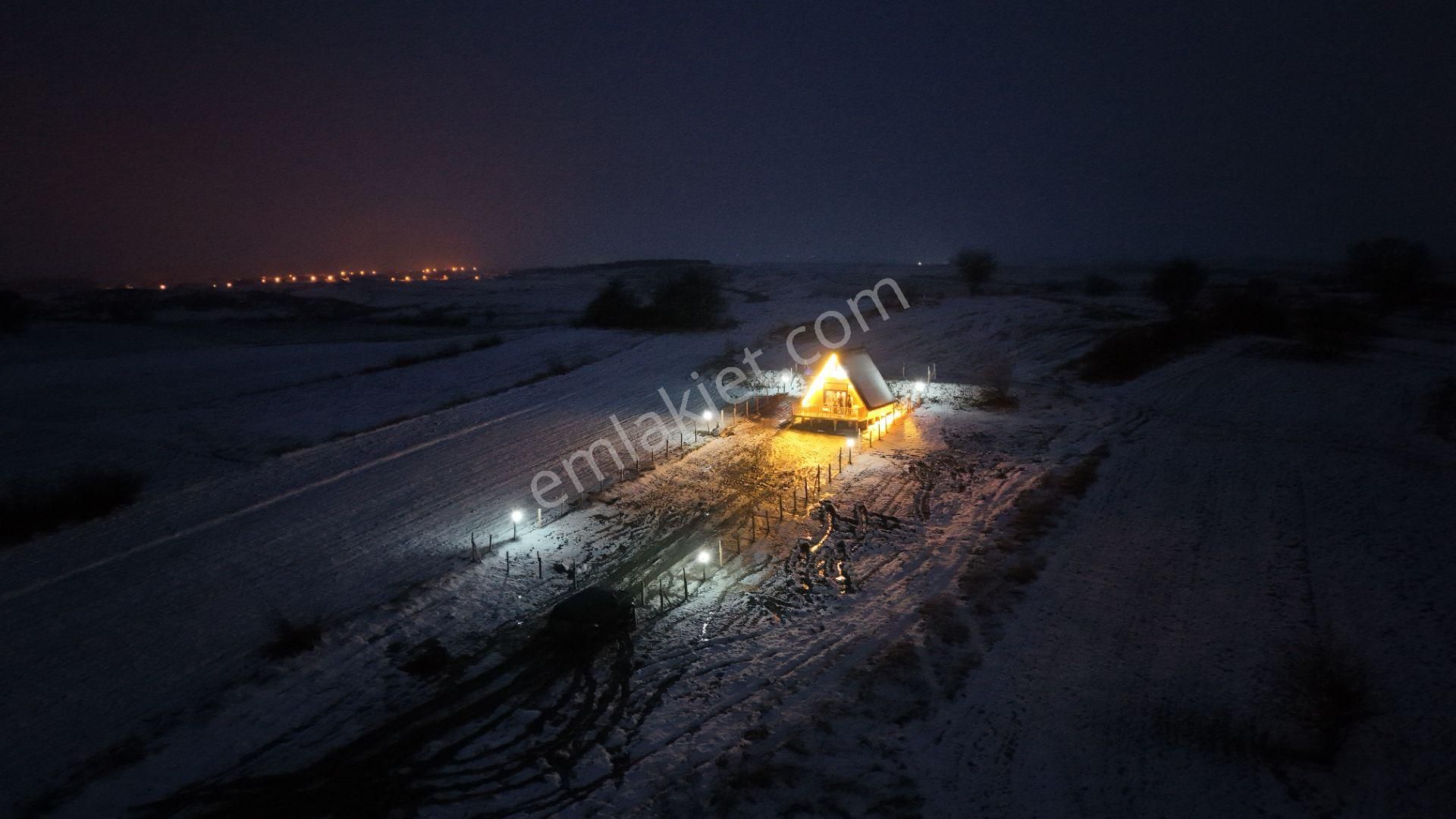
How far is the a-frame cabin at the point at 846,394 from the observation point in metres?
22.7

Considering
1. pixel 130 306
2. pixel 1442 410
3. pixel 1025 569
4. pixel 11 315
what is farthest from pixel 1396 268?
pixel 130 306

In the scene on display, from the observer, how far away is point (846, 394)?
75.6 feet

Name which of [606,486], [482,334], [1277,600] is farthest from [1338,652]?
[482,334]

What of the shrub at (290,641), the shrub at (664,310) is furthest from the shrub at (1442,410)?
the shrub at (664,310)

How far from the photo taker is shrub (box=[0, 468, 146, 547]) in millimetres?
14365

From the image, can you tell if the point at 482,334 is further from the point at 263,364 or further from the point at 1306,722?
the point at 1306,722

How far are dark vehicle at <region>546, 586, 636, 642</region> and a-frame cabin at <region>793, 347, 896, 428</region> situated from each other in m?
13.6

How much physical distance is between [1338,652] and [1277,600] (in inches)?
69.8

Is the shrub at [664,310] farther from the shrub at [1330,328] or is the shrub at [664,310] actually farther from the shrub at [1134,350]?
the shrub at [1330,328]

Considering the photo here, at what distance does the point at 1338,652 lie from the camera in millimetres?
10000

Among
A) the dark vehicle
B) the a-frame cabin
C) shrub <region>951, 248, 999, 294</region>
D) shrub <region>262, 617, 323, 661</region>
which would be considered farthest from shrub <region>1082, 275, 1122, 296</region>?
shrub <region>262, 617, 323, 661</region>

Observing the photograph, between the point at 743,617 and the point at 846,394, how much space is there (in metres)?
12.9

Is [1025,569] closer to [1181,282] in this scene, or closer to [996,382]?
[996,382]

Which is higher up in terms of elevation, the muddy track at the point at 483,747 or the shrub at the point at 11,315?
the shrub at the point at 11,315
